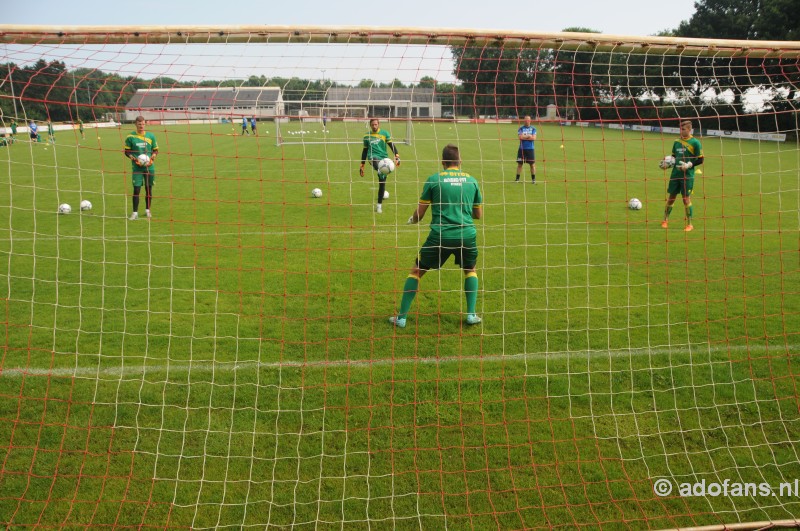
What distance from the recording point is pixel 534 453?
159 inches

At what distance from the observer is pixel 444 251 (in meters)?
5.96

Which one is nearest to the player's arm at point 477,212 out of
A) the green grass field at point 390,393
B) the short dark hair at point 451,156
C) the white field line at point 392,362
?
the short dark hair at point 451,156

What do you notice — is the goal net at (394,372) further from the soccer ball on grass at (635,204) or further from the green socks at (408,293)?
the soccer ball on grass at (635,204)

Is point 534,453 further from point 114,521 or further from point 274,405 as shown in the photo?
point 114,521

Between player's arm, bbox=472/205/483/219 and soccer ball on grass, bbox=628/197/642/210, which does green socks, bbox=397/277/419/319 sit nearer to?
player's arm, bbox=472/205/483/219

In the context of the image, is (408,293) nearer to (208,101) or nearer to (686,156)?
(208,101)

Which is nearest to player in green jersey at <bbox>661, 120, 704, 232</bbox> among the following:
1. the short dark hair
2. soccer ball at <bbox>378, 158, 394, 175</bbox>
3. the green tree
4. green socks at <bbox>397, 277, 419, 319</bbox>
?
soccer ball at <bbox>378, 158, 394, 175</bbox>

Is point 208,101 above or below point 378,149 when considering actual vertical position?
above

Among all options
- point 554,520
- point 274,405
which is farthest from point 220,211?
point 554,520

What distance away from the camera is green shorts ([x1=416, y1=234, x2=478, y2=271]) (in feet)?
18.9

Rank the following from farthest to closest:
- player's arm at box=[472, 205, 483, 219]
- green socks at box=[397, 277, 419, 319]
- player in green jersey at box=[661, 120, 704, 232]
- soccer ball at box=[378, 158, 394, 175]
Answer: soccer ball at box=[378, 158, 394, 175], player in green jersey at box=[661, 120, 704, 232], green socks at box=[397, 277, 419, 319], player's arm at box=[472, 205, 483, 219]

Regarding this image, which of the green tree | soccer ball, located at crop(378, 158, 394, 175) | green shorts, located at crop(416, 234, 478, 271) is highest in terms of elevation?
the green tree

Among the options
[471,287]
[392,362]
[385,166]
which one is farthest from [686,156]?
[392,362]

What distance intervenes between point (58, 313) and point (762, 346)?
7.68 metres
